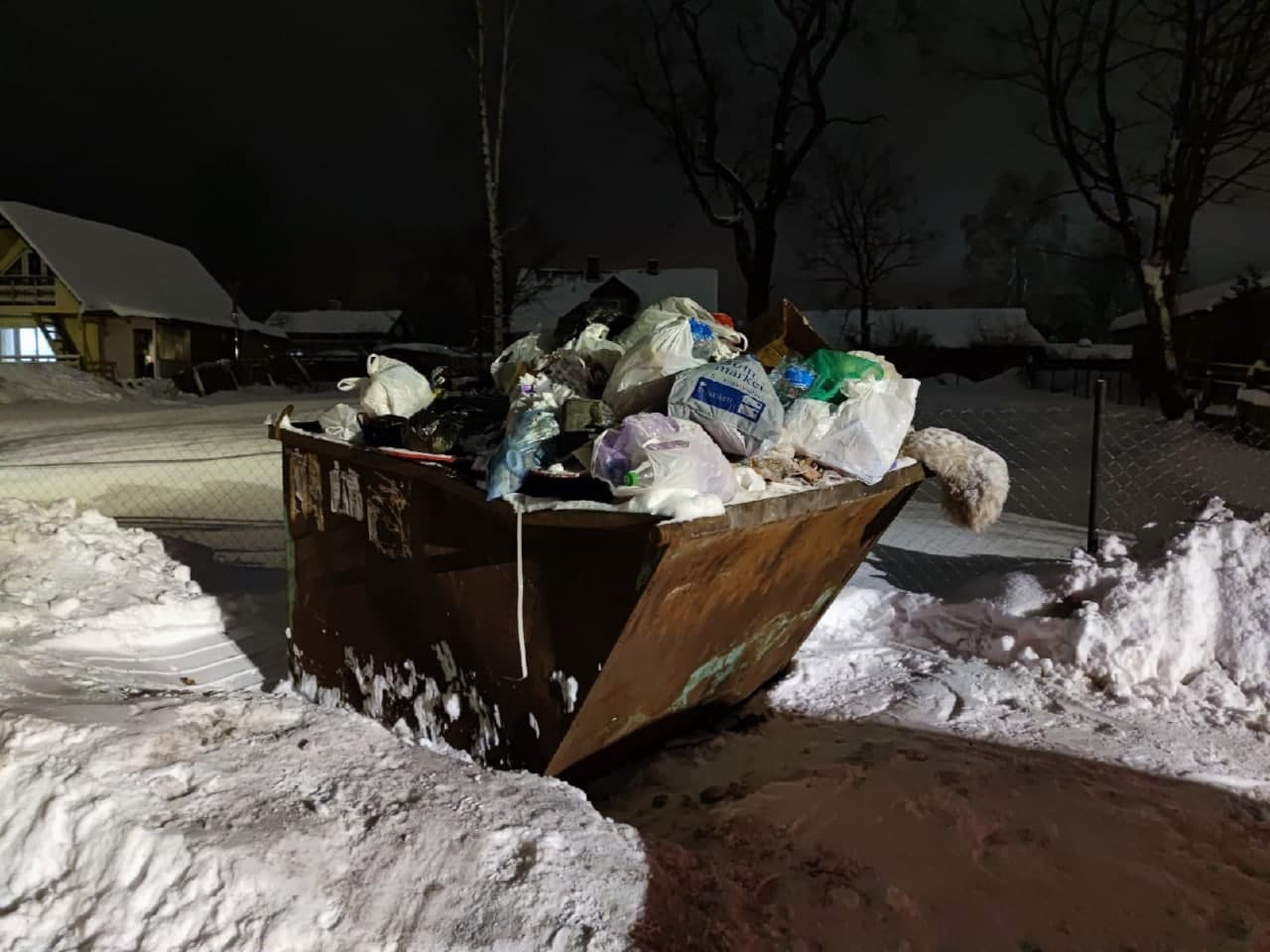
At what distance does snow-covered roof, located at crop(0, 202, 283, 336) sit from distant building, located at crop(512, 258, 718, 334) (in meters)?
12.5

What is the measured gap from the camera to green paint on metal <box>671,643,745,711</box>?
10.9ft

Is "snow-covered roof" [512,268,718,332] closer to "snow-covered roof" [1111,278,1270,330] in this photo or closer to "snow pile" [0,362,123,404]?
"snow-covered roof" [1111,278,1270,330]

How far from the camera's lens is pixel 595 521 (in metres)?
2.48

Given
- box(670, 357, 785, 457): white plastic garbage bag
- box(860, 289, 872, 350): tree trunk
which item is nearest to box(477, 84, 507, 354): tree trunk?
box(670, 357, 785, 457): white plastic garbage bag

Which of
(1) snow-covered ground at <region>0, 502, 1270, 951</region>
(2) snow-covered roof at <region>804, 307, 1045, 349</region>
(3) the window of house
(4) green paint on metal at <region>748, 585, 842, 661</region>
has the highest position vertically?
(2) snow-covered roof at <region>804, 307, 1045, 349</region>

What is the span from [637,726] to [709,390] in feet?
4.27

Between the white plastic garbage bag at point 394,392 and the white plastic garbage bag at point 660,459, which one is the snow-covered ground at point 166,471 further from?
the white plastic garbage bag at point 660,459

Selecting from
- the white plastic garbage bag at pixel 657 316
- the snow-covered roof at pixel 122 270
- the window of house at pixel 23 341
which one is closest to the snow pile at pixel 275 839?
the white plastic garbage bag at pixel 657 316

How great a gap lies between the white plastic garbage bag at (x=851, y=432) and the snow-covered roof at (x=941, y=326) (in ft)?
134

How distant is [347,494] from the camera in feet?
11.8

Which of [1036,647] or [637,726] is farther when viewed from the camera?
[1036,647]

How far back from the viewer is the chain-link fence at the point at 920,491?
632cm

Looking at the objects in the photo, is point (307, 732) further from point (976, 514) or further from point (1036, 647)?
point (1036, 647)

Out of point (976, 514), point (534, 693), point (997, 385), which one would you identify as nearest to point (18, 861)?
point (534, 693)
